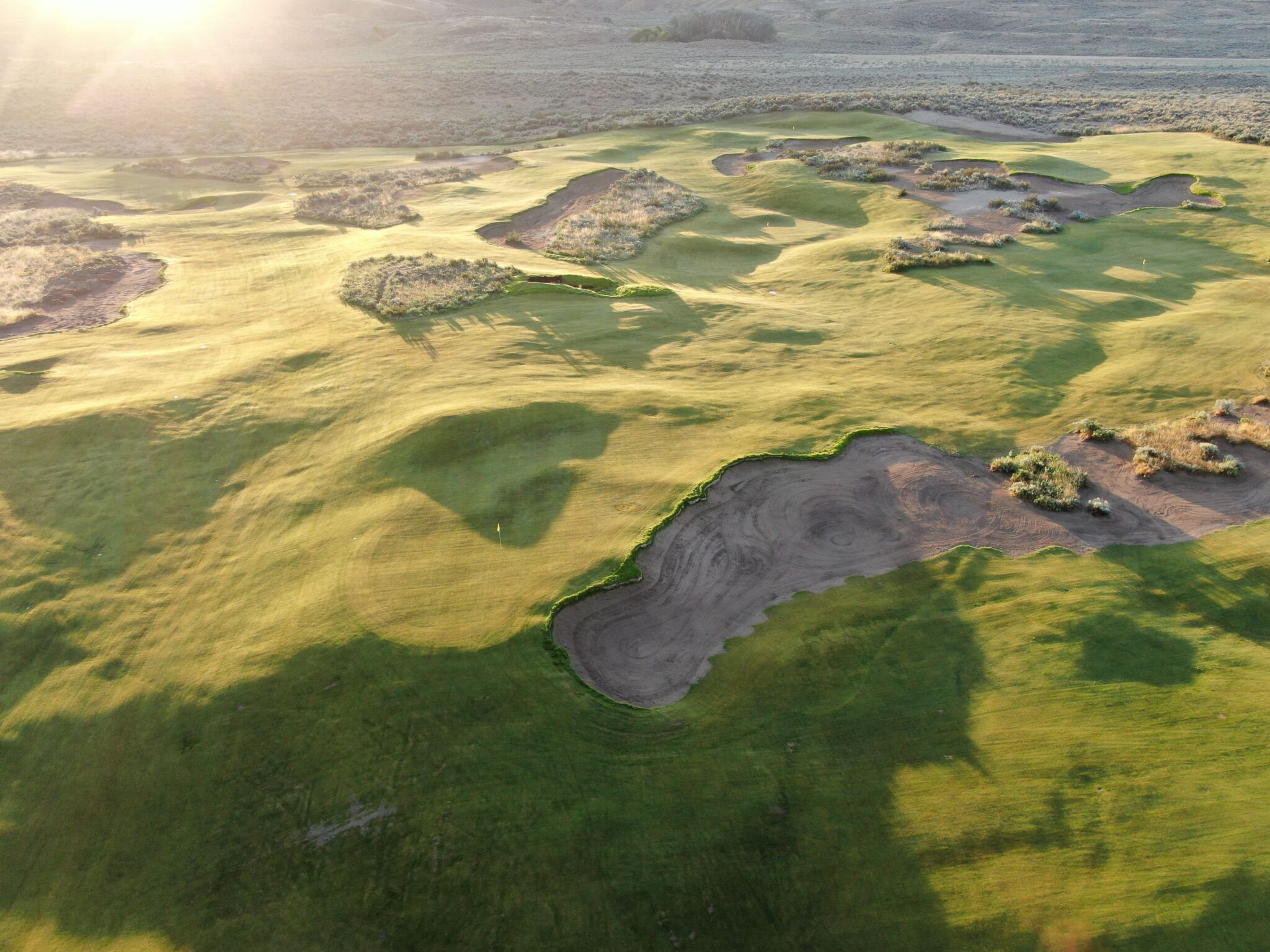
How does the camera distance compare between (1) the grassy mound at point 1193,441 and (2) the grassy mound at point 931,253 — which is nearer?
(1) the grassy mound at point 1193,441

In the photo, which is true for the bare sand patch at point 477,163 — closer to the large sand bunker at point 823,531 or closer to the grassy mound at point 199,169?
the grassy mound at point 199,169

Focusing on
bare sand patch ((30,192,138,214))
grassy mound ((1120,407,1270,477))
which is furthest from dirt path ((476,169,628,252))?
grassy mound ((1120,407,1270,477))

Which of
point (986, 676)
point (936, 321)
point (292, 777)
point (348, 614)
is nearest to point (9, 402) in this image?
point (348, 614)

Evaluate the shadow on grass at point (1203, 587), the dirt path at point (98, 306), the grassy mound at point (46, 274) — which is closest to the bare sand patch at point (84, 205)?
the grassy mound at point (46, 274)

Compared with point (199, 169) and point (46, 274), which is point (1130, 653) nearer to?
point (46, 274)

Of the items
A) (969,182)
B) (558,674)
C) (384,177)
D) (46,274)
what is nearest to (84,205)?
(46,274)

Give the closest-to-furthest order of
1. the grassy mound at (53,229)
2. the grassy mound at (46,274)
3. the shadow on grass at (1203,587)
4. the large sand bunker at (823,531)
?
1. the large sand bunker at (823,531)
2. the shadow on grass at (1203,587)
3. the grassy mound at (46,274)
4. the grassy mound at (53,229)

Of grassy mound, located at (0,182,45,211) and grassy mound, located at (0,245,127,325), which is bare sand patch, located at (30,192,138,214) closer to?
grassy mound, located at (0,182,45,211)
